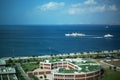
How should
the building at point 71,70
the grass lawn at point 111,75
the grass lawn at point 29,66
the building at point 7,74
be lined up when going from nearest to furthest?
the building at point 7,74 < the building at point 71,70 < the grass lawn at point 111,75 < the grass lawn at point 29,66

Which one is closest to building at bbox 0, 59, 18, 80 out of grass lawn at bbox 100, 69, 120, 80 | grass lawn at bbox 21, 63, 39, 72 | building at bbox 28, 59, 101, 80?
building at bbox 28, 59, 101, 80

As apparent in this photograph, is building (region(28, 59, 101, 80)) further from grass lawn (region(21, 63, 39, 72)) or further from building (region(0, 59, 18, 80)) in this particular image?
building (region(0, 59, 18, 80))

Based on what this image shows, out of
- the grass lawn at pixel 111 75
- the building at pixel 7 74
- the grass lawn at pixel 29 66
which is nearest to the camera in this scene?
the building at pixel 7 74

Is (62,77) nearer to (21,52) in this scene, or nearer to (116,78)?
(116,78)

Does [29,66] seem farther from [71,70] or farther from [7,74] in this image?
[71,70]

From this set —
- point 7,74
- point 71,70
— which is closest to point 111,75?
point 71,70

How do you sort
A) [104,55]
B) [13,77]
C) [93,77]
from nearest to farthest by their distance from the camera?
1. [13,77]
2. [93,77]
3. [104,55]

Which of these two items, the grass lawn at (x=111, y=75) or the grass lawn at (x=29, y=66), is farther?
the grass lawn at (x=29, y=66)

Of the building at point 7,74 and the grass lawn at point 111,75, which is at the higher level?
the building at point 7,74

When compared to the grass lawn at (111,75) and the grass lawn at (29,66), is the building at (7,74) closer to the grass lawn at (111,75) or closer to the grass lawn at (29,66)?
the grass lawn at (29,66)

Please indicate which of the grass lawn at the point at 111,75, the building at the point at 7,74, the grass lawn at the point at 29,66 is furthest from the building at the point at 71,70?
the building at the point at 7,74

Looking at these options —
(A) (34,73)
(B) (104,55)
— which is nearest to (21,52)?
(B) (104,55)
